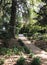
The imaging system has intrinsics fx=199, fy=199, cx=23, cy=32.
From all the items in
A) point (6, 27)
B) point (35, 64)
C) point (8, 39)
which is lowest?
point (35, 64)

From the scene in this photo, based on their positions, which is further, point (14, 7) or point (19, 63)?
point (14, 7)

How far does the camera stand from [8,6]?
1986 cm

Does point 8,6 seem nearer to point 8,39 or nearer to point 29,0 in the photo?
point 29,0

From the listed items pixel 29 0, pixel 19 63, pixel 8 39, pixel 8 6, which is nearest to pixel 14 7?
pixel 8 6

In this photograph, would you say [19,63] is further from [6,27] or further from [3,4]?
[3,4]

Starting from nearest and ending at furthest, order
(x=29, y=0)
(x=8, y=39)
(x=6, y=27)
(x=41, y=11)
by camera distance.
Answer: (x=8, y=39)
(x=6, y=27)
(x=41, y=11)
(x=29, y=0)

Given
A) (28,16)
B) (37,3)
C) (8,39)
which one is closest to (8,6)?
(28,16)

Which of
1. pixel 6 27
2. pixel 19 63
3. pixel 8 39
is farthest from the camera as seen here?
pixel 6 27

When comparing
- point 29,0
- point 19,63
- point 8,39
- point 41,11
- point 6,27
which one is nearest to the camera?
point 19,63

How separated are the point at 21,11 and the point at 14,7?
0.81 meters

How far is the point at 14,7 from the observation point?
65.3 feet

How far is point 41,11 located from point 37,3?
3157 millimetres

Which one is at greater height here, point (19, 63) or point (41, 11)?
point (41, 11)

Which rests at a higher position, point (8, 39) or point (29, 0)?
point (29, 0)
